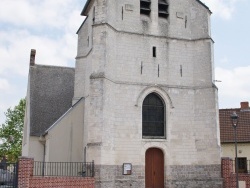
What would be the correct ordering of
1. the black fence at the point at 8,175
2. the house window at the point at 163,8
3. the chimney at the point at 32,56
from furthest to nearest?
the chimney at the point at 32,56 < the house window at the point at 163,8 < the black fence at the point at 8,175

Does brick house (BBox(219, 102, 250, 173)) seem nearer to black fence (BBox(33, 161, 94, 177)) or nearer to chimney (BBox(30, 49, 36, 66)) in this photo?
black fence (BBox(33, 161, 94, 177))

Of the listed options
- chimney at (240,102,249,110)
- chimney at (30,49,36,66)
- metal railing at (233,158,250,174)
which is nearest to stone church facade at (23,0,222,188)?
metal railing at (233,158,250,174)

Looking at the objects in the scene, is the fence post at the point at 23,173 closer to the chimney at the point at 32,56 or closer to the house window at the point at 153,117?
the house window at the point at 153,117

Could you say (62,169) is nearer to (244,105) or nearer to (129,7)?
(129,7)

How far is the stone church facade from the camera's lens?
17.6 meters

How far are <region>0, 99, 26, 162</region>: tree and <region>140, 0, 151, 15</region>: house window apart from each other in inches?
911

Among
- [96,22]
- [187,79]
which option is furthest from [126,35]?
[187,79]

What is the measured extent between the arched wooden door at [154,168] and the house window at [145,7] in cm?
759

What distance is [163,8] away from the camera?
2052cm

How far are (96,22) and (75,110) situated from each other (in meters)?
4.94

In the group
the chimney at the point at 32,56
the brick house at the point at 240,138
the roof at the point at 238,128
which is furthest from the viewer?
the chimney at the point at 32,56

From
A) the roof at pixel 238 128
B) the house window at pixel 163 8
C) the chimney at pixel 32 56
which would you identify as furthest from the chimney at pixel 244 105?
the chimney at pixel 32 56

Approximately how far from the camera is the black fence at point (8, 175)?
14.3 metres

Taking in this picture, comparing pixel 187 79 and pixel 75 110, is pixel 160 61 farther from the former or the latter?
pixel 75 110
